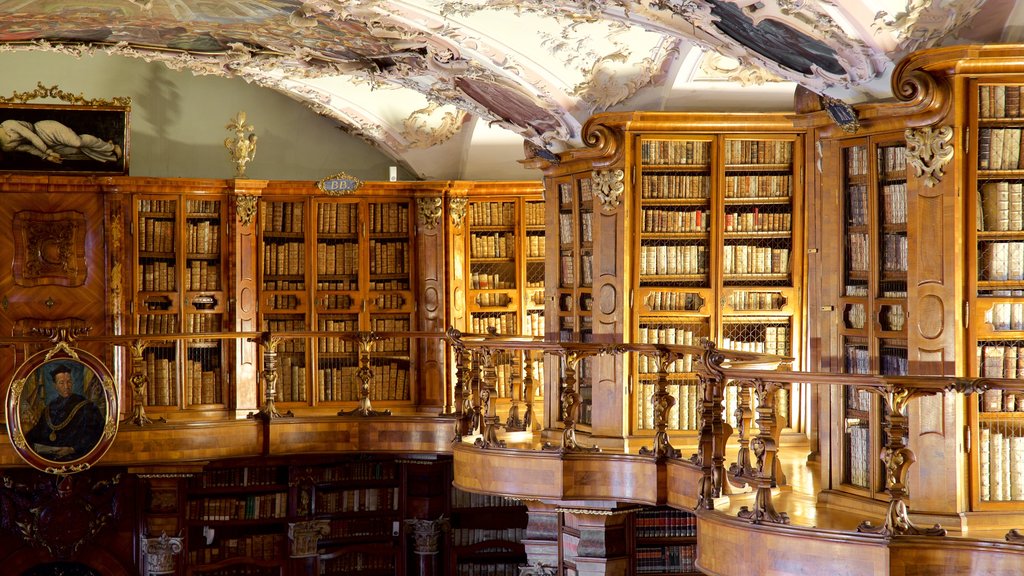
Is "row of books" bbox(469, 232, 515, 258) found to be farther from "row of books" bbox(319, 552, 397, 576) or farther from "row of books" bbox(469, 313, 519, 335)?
"row of books" bbox(319, 552, 397, 576)

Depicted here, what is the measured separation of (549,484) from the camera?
29.5 feet

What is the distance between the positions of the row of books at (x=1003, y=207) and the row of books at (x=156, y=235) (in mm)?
8201

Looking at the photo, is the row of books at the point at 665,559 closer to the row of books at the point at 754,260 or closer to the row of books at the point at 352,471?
the row of books at the point at 754,260

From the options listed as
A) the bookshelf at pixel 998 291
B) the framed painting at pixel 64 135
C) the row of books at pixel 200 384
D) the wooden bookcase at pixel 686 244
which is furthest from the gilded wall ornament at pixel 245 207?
the bookshelf at pixel 998 291

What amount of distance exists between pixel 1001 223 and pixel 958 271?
363mm

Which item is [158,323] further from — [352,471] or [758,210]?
[758,210]

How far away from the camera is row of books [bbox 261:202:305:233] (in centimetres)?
1285

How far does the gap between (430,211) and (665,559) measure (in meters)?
4.29

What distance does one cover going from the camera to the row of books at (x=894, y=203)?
7109mm

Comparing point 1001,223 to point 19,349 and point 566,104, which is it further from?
point 19,349

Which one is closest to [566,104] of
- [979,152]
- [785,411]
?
[785,411]

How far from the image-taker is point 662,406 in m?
8.22

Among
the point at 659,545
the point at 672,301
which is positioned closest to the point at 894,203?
the point at 672,301

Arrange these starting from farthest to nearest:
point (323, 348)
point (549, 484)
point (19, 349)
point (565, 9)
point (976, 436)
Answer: point (323, 348), point (19, 349), point (549, 484), point (565, 9), point (976, 436)
